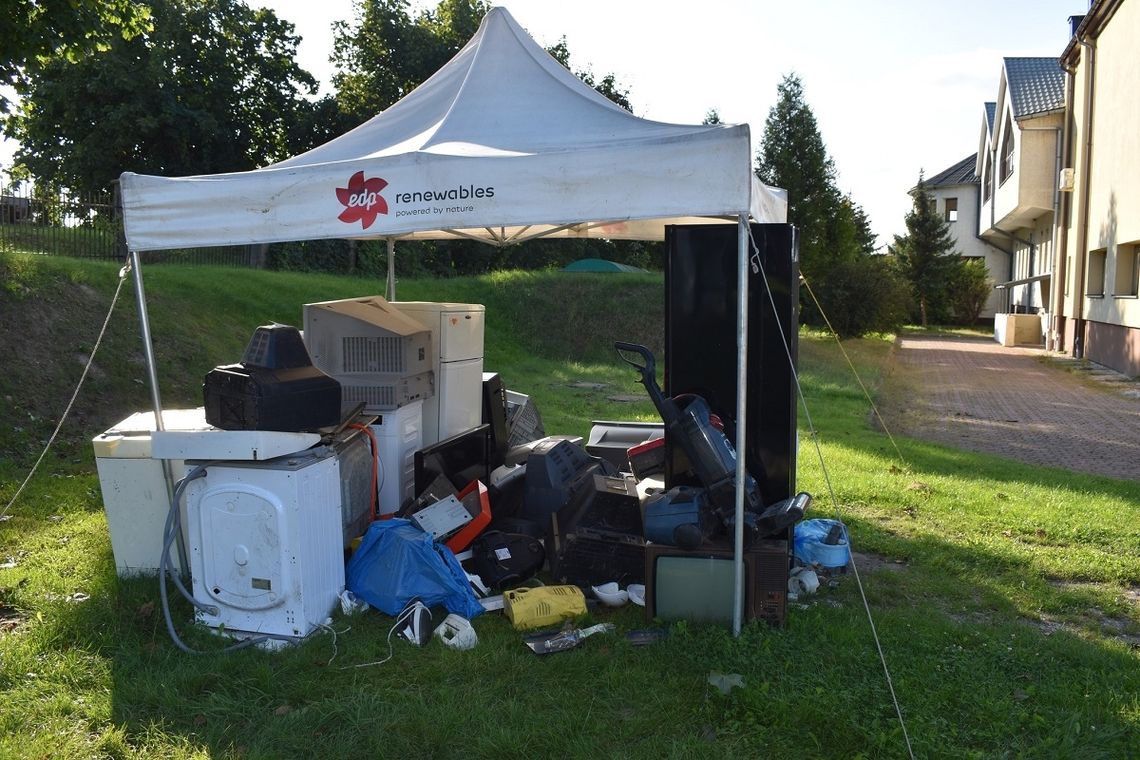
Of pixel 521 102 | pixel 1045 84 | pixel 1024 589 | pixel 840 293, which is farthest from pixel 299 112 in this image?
pixel 1024 589

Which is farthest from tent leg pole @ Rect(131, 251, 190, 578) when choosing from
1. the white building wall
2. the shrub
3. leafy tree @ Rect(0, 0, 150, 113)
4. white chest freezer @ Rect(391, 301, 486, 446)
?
the white building wall

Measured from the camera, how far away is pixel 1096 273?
20141mm

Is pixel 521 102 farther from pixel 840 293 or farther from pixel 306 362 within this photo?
pixel 840 293

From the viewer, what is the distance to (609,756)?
122 inches

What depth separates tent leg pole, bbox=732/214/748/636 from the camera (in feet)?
12.7

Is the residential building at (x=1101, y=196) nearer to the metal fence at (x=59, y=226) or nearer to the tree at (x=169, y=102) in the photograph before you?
the metal fence at (x=59, y=226)

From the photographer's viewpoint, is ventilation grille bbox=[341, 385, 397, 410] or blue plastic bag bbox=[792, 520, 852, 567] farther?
ventilation grille bbox=[341, 385, 397, 410]

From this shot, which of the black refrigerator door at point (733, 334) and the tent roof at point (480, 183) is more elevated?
the tent roof at point (480, 183)

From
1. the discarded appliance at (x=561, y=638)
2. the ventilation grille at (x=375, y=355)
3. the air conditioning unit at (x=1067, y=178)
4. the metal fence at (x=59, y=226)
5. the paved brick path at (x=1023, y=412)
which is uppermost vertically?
the air conditioning unit at (x=1067, y=178)

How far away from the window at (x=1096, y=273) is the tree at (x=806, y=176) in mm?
10194

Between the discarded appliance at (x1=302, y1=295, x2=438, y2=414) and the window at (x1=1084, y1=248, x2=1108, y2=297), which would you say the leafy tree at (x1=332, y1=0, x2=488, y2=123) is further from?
the discarded appliance at (x1=302, y1=295, x2=438, y2=414)

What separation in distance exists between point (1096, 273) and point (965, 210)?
2531 cm

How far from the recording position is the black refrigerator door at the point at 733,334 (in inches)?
184

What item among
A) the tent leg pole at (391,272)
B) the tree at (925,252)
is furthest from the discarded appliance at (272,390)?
the tree at (925,252)
